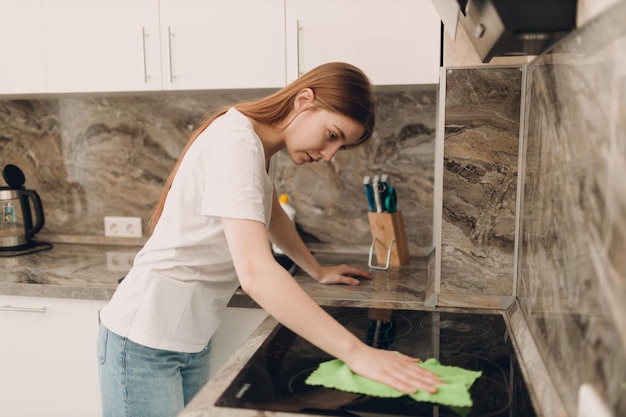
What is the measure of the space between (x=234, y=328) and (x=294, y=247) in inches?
10.9

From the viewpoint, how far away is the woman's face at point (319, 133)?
1088mm

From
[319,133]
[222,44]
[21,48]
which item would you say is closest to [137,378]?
[319,133]

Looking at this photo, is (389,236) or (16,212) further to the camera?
(16,212)

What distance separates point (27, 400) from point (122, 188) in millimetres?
822

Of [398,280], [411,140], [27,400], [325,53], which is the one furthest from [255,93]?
[27,400]

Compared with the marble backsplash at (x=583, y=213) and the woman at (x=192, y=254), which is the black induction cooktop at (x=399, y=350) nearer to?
the marble backsplash at (x=583, y=213)

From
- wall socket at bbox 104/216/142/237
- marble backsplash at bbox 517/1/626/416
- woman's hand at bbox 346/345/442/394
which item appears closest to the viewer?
marble backsplash at bbox 517/1/626/416

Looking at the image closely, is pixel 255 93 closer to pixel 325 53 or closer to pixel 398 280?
pixel 325 53

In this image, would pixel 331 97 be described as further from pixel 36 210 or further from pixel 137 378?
pixel 36 210

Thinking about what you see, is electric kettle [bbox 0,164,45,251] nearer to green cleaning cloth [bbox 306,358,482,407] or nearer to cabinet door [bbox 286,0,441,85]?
cabinet door [bbox 286,0,441,85]

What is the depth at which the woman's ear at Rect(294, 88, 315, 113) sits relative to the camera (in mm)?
1085

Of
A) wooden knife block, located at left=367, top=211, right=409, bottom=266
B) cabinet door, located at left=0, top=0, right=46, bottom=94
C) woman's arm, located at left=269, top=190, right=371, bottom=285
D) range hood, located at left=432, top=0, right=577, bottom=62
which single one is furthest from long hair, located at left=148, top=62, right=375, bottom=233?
cabinet door, located at left=0, top=0, right=46, bottom=94

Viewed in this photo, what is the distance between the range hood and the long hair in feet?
0.79

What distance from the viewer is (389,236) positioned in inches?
66.4
